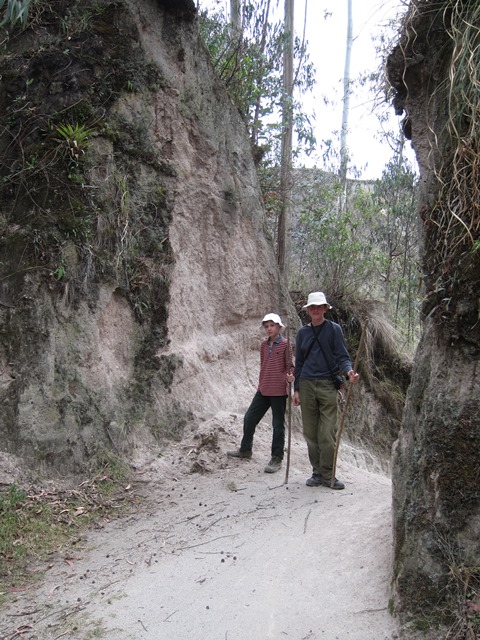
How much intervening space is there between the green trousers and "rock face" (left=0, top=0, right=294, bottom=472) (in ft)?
6.60

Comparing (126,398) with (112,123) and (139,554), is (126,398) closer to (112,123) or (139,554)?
(139,554)

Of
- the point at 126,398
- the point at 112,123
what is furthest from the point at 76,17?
the point at 126,398

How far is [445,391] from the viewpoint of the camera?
400 centimetres

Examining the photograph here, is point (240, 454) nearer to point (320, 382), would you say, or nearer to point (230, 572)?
point (320, 382)

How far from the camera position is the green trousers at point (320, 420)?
22.6 feet

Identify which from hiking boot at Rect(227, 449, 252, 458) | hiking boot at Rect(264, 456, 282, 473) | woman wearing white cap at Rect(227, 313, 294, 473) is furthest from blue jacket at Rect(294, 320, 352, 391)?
hiking boot at Rect(227, 449, 252, 458)

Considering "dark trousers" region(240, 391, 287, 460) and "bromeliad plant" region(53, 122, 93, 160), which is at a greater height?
"bromeliad plant" region(53, 122, 93, 160)

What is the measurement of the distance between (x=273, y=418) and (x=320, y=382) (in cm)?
105

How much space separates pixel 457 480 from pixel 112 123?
6599 mm

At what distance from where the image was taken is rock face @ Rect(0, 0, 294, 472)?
724 centimetres

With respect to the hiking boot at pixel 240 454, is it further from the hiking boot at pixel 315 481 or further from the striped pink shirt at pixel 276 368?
the hiking boot at pixel 315 481

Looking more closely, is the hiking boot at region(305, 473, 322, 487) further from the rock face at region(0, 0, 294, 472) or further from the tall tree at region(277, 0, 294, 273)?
the tall tree at region(277, 0, 294, 273)

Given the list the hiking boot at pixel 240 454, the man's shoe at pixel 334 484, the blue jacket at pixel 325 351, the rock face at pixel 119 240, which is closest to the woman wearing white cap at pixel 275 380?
the hiking boot at pixel 240 454

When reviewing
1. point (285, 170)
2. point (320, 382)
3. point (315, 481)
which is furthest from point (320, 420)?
point (285, 170)
